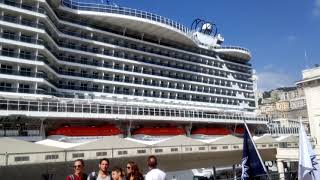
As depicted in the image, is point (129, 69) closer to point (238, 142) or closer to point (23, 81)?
point (23, 81)

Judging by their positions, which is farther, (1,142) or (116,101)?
(116,101)

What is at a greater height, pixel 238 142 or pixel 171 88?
pixel 171 88

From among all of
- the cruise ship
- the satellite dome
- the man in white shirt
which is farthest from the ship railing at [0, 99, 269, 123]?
the man in white shirt

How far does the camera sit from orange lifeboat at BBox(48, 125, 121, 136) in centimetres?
3666

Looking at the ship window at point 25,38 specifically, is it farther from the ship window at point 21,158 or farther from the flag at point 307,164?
the flag at point 307,164

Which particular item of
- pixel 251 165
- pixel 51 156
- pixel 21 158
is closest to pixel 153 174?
pixel 251 165

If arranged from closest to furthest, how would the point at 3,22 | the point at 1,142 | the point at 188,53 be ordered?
1. the point at 1,142
2. the point at 3,22
3. the point at 188,53

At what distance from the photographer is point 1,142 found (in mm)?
15719

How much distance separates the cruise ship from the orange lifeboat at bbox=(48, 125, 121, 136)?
102mm

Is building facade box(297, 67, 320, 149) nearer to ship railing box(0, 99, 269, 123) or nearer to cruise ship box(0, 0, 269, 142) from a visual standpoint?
cruise ship box(0, 0, 269, 142)

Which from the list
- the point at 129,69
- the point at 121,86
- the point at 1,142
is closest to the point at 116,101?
the point at 121,86

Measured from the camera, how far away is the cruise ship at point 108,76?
115 feet

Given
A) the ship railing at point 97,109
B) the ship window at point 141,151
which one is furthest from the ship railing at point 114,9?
the ship window at point 141,151

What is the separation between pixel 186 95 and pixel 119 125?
1760 cm
